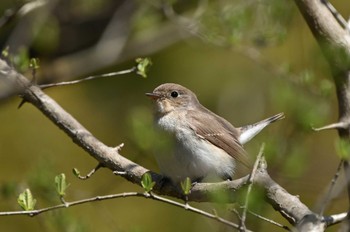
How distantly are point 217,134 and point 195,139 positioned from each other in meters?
0.27

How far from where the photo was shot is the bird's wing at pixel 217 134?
16.4 ft

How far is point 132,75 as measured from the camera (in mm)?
7945

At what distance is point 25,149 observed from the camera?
7.64m

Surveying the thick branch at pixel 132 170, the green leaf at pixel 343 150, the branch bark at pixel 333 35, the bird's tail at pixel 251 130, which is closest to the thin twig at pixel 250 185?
the thick branch at pixel 132 170

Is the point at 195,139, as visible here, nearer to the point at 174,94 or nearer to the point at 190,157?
the point at 190,157

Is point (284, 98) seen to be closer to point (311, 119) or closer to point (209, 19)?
point (311, 119)

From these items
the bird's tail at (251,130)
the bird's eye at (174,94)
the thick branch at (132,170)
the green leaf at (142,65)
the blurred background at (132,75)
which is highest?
the blurred background at (132,75)

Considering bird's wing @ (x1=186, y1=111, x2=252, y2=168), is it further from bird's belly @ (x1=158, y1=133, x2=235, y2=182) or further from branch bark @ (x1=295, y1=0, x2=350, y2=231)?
branch bark @ (x1=295, y1=0, x2=350, y2=231)

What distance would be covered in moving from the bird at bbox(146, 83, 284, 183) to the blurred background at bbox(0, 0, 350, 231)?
1.12 ft

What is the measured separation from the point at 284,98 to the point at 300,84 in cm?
145

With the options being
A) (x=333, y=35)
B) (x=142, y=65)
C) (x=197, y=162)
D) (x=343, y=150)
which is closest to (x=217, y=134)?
(x=197, y=162)

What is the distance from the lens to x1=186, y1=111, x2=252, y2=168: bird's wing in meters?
4.99

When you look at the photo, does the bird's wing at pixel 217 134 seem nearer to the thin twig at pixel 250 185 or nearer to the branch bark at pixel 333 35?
the branch bark at pixel 333 35

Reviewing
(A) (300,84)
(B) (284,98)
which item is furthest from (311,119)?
(A) (300,84)
